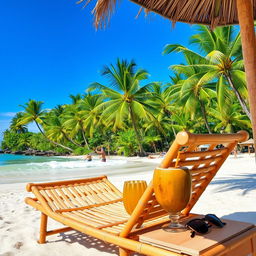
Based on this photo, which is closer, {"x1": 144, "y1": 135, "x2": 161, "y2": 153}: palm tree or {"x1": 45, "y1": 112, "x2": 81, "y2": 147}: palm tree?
{"x1": 144, "y1": 135, "x2": 161, "y2": 153}: palm tree

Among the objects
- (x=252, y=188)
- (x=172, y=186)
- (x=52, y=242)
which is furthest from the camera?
(x=252, y=188)

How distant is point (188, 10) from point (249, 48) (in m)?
1.06

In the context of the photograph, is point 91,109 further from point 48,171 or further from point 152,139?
point 48,171

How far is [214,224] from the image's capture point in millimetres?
1276

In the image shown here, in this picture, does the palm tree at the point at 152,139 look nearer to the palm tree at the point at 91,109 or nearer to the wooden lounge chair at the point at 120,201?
the palm tree at the point at 91,109

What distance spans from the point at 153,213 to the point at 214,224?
0.36 meters

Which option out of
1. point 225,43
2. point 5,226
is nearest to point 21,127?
point 225,43

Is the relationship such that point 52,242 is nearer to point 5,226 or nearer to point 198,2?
point 5,226

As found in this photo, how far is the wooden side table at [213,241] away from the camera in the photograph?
1.02 metres

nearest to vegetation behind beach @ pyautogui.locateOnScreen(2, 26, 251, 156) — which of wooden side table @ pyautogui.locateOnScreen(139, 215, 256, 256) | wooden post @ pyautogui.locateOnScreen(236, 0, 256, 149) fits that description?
wooden post @ pyautogui.locateOnScreen(236, 0, 256, 149)

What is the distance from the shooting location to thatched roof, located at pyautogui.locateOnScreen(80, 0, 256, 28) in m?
2.48

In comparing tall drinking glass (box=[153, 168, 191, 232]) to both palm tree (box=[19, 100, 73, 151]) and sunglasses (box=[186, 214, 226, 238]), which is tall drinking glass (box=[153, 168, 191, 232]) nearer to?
sunglasses (box=[186, 214, 226, 238])

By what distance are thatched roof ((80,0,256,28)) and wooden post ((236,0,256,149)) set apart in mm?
716

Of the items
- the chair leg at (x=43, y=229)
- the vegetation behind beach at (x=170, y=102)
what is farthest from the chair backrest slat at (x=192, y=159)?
the vegetation behind beach at (x=170, y=102)
